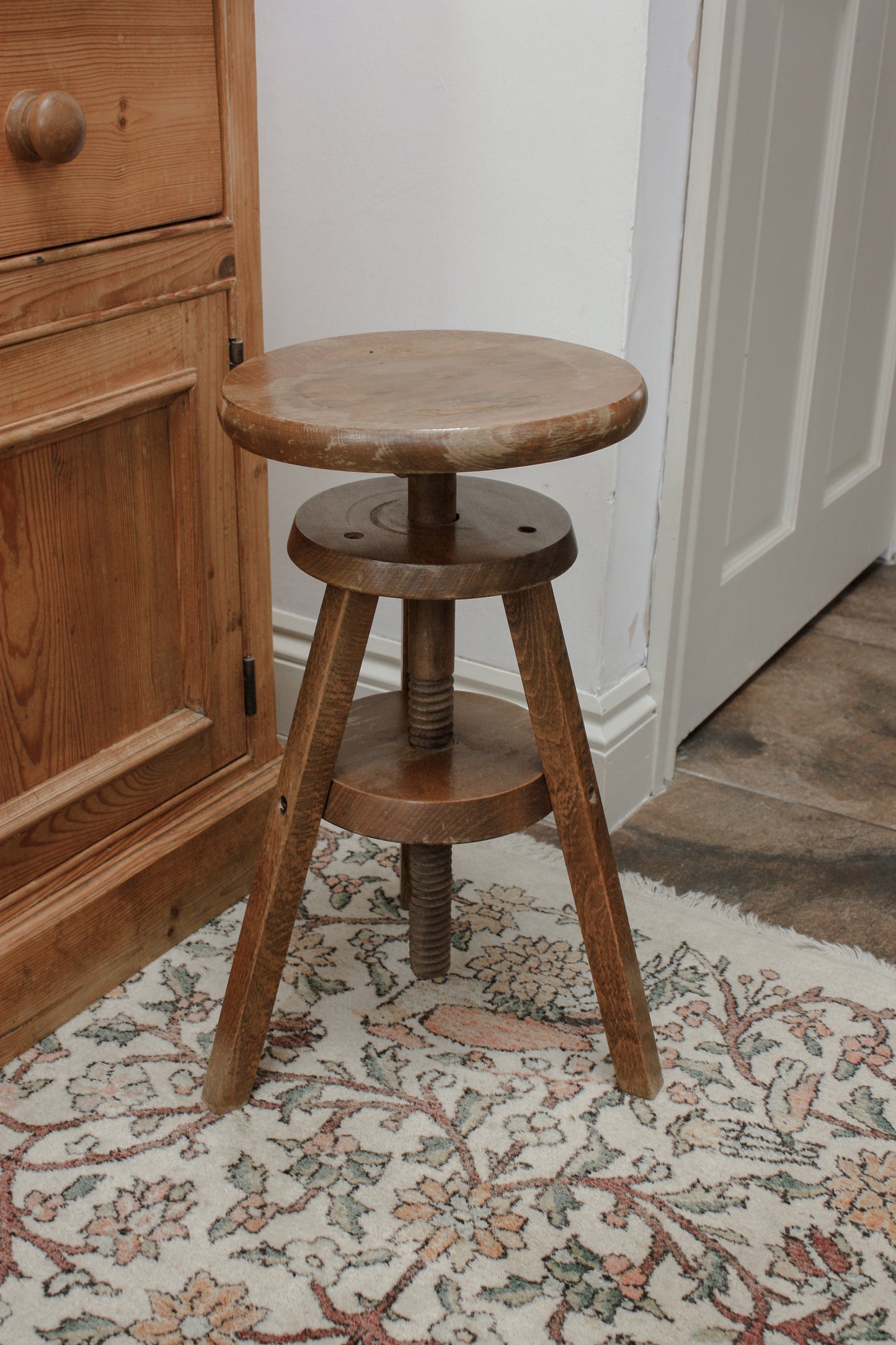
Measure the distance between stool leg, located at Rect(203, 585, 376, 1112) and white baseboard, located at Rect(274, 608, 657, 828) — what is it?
17.5 inches

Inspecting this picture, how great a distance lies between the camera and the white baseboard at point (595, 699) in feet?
4.95

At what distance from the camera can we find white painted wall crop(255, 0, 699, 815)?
1.31 meters

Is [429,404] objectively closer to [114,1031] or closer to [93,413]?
[93,413]

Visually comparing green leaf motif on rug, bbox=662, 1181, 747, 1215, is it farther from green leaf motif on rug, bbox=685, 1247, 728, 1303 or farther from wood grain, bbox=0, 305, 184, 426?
wood grain, bbox=0, 305, 184, 426

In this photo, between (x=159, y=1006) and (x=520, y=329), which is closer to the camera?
(x=159, y=1006)

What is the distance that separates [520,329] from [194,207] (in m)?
0.42

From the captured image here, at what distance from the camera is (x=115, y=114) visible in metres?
1.05

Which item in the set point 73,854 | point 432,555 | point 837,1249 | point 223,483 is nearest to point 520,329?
point 223,483

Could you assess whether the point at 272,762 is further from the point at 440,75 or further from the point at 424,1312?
the point at 440,75

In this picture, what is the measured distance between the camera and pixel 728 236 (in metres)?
1.49

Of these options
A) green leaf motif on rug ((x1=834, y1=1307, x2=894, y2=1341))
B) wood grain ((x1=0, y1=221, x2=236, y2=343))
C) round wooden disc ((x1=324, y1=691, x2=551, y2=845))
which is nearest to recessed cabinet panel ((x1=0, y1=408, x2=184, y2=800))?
wood grain ((x1=0, y1=221, x2=236, y2=343))

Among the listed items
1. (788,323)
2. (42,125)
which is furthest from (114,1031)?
(788,323)

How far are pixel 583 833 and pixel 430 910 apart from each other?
232mm

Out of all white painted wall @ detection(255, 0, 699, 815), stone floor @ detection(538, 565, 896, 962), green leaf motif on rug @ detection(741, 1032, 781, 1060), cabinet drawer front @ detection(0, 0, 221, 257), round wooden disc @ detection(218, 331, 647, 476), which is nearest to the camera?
round wooden disc @ detection(218, 331, 647, 476)
